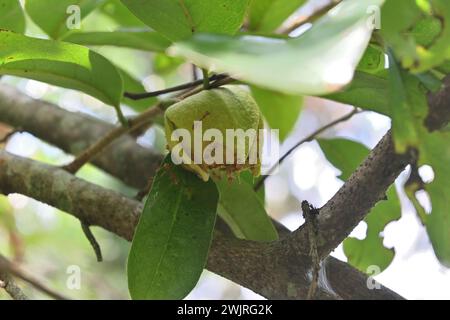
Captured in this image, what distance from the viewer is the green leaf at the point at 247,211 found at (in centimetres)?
87

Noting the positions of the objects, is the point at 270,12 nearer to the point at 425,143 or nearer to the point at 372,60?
the point at 372,60

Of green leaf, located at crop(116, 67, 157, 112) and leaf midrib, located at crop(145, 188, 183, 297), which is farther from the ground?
green leaf, located at crop(116, 67, 157, 112)

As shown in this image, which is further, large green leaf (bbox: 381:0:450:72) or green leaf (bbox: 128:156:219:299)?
green leaf (bbox: 128:156:219:299)

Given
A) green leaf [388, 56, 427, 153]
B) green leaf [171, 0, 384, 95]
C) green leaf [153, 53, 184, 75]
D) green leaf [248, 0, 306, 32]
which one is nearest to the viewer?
green leaf [171, 0, 384, 95]

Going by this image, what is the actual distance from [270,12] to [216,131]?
0.45 meters

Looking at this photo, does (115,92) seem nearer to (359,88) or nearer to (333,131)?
(359,88)

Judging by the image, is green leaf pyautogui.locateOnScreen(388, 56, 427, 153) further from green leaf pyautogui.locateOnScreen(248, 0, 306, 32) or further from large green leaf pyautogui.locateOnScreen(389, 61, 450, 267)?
green leaf pyautogui.locateOnScreen(248, 0, 306, 32)

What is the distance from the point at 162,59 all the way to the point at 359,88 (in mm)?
721

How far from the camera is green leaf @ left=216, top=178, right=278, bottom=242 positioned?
87 cm

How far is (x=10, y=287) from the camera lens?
80 centimetres

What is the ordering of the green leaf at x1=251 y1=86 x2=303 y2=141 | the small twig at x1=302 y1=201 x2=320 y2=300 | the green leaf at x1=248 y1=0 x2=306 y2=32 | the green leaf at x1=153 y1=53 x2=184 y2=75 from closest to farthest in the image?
the small twig at x1=302 y1=201 x2=320 y2=300, the green leaf at x1=248 y1=0 x2=306 y2=32, the green leaf at x1=251 y1=86 x2=303 y2=141, the green leaf at x1=153 y1=53 x2=184 y2=75

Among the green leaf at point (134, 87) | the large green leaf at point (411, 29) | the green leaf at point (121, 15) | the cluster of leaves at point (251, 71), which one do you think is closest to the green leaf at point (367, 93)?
the cluster of leaves at point (251, 71)

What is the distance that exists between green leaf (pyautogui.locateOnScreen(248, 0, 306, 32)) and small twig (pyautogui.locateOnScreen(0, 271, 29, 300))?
556 millimetres

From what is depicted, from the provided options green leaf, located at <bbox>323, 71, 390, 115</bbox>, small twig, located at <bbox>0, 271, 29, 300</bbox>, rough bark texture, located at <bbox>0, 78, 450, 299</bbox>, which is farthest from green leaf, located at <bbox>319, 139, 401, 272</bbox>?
small twig, located at <bbox>0, 271, 29, 300</bbox>
